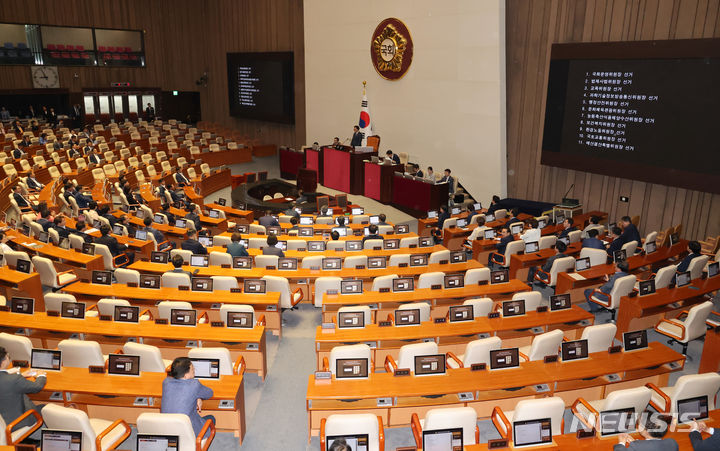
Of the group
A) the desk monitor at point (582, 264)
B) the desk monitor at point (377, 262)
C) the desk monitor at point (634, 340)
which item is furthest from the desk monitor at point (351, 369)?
the desk monitor at point (582, 264)

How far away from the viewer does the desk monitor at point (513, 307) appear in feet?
23.9

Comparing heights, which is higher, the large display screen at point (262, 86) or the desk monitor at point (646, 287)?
the large display screen at point (262, 86)

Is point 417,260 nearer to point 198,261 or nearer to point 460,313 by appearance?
point 460,313

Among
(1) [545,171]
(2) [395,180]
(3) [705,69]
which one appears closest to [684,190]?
(3) [705,69]

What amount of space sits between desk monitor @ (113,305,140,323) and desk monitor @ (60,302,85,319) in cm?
48

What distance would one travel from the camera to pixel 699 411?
520cm

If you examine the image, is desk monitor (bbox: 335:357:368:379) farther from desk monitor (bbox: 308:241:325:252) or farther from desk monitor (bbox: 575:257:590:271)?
desk monitor (bbox: 575:257:590:271)

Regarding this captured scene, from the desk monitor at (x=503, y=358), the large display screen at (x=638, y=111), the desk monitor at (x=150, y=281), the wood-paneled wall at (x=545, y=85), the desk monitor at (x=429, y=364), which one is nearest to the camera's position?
the desk monitor at (x=429, y=364)

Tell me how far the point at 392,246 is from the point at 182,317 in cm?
502

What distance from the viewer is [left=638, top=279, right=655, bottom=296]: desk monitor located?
317 inches

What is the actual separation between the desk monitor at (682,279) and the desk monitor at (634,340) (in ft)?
8.64

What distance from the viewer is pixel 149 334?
6.61 metres

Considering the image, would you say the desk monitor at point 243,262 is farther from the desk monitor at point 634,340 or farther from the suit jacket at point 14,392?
the desk monitor at point 634,340

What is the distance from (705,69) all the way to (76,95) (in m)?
27.7
